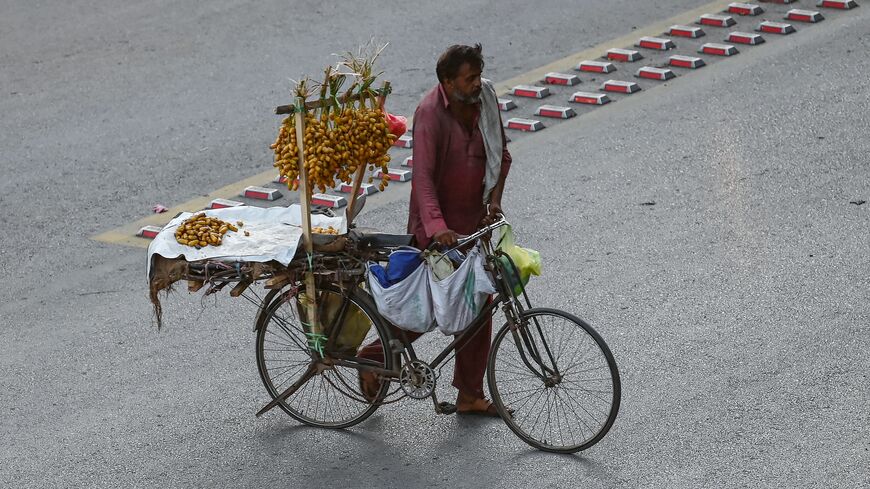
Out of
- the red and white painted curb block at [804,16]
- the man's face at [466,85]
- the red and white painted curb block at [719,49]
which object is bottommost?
the red and white painted curb block at [719,49]

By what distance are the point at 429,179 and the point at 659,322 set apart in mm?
1892

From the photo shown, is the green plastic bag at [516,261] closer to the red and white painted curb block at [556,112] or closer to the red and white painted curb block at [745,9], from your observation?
the red and white painted curb block at [556,112]

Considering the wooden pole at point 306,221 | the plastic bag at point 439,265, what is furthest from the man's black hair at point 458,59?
the plastic bag at point 439,265

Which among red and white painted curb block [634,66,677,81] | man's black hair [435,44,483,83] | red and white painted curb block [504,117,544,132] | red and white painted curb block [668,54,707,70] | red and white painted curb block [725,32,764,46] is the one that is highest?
man's black hair [435,44,483,83]

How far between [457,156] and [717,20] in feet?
21.7

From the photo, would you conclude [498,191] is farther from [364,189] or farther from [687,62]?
[687,62]

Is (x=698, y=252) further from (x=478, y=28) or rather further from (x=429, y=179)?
(x=478, y=28)

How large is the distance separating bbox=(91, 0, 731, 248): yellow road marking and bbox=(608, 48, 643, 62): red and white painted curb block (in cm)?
17

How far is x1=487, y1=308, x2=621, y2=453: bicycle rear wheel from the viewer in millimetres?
6133

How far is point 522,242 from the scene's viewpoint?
8672mm

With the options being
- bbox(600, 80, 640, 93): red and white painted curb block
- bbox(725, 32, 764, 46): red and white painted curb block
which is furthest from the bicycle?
bbox(725, 32, 764, 46): red and white painted curb block

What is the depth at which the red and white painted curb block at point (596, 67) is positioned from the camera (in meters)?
11.4

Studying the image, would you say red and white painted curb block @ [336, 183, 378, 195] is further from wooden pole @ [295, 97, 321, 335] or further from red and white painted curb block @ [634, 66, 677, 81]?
wooden pole @ [295, 97, 321, 335]

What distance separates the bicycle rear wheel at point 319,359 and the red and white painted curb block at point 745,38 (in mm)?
6228
